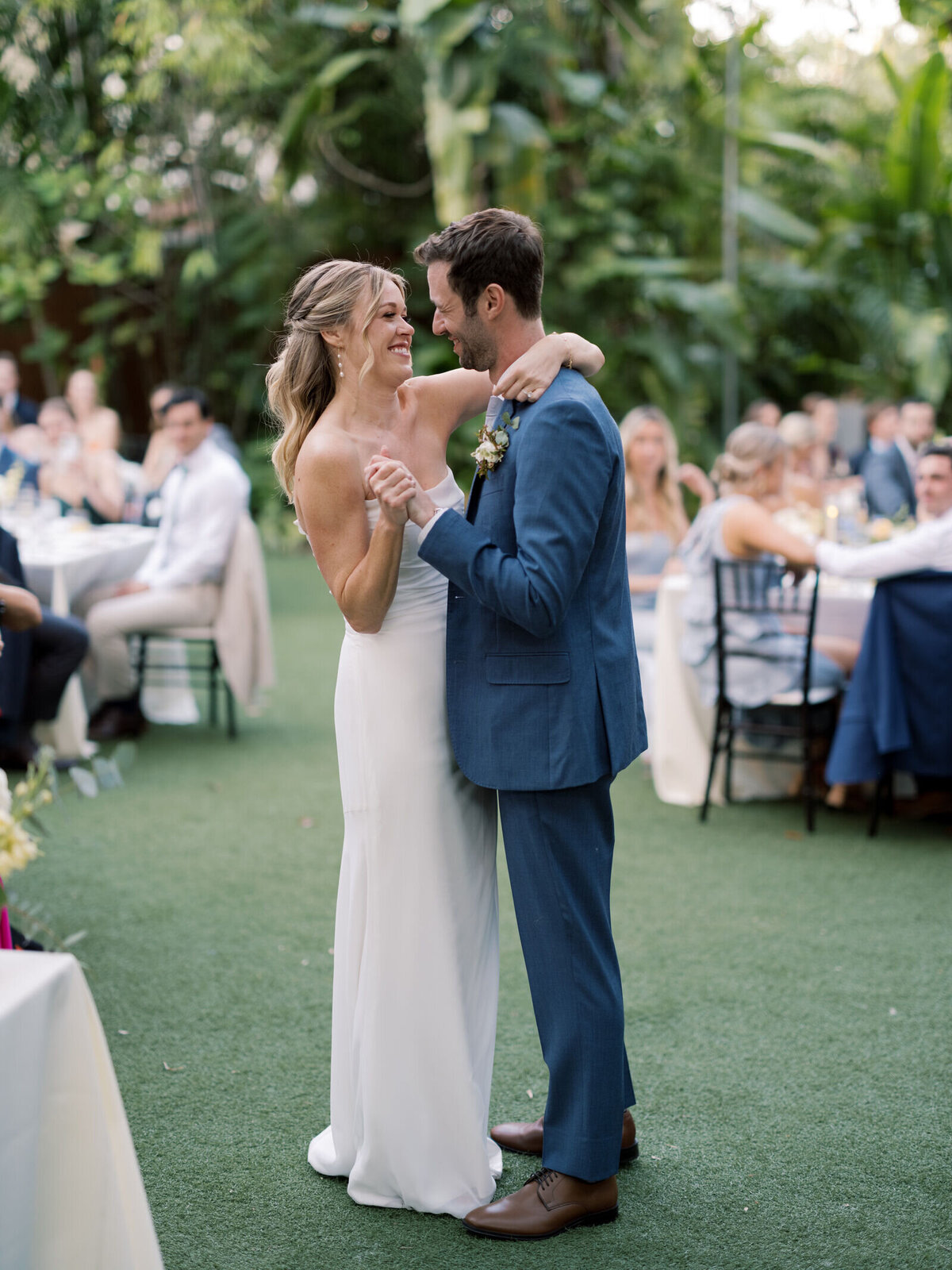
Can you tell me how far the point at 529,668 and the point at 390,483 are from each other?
40cm

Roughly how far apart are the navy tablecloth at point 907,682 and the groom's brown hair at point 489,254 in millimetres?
2870

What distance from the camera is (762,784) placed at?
5.38 meters

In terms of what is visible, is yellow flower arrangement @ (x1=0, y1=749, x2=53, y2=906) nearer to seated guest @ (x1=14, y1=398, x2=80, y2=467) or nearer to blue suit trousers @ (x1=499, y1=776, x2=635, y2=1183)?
blue suit trousers @ (x1=499, y1=776, x2=635, y2=1183)

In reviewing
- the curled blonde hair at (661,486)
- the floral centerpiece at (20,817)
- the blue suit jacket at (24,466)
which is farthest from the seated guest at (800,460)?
the floral centerpiece at (20,817)

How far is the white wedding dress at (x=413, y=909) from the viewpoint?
2.41m

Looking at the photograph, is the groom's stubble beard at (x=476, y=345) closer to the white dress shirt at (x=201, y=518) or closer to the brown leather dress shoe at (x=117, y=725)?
the white dress shirt at (x=201, y=518)

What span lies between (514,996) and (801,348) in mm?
12022

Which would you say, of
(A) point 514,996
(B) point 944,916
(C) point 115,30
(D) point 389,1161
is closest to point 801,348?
(C) point 115,30

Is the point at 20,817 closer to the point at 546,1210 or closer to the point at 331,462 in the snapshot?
the point at 331,462

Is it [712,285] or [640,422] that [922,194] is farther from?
[640,422]

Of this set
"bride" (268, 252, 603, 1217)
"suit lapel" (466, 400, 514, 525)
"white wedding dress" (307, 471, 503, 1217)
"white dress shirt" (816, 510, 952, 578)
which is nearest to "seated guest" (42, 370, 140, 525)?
"white dress shirt" (816, 510, 952, 578)

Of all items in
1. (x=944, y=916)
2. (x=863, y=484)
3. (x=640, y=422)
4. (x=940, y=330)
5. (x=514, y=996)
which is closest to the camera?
(x=514, y=996)

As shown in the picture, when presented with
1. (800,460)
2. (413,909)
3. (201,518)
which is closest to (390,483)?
(413,909)

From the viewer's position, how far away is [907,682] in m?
4.65
